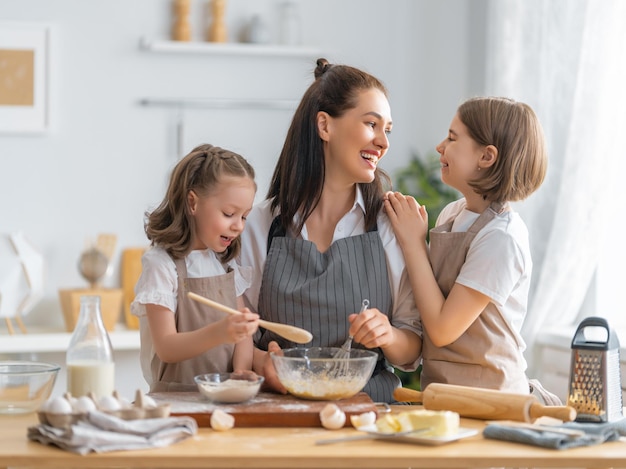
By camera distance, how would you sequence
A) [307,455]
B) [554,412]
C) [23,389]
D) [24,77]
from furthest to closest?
[24,77]
[23,389]
[554,412]
[307,455]

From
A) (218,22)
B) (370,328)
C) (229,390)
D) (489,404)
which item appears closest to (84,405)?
(229,390)

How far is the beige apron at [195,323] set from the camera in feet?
7.12

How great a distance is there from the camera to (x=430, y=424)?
1.75 m

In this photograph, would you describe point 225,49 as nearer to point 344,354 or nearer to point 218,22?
point 218,22

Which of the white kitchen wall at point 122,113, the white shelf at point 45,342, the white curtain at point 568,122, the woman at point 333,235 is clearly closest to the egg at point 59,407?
the woman at point 333,235

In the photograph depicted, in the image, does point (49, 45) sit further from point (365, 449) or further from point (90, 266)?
point (365, 449)

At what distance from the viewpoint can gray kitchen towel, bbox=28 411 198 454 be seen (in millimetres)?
1642

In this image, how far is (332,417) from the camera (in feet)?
6.00

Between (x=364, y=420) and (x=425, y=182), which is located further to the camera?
(x=425, y=182)

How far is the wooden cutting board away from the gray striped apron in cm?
30

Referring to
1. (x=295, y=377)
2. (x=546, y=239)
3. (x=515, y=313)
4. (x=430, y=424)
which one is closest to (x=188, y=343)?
(x=295, y=377)

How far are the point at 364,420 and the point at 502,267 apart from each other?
501 millimetres

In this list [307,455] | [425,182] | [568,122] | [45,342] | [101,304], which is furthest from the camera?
[425,182]

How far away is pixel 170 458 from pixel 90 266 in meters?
2.87
